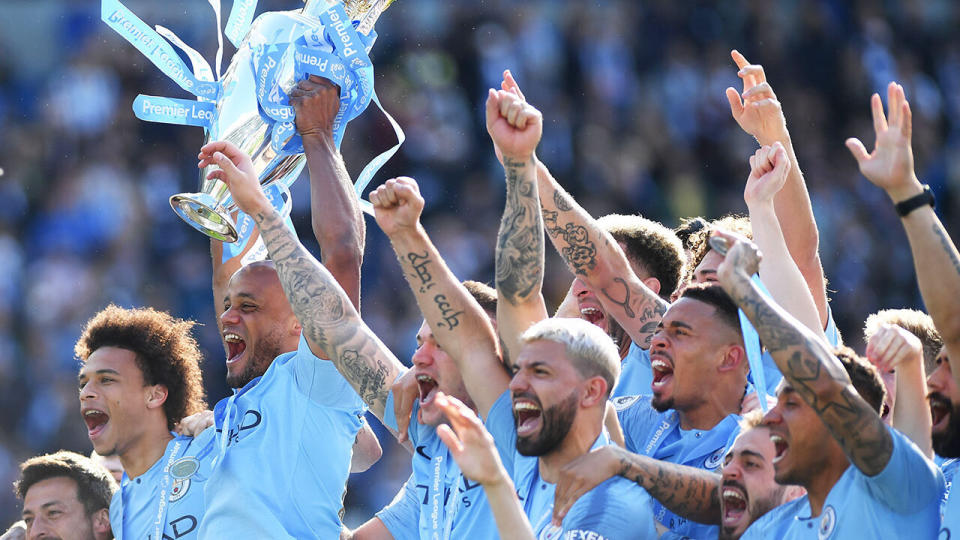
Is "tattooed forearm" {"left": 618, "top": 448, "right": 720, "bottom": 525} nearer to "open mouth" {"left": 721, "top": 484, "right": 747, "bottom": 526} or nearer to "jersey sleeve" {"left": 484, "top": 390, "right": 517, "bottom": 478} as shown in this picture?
"open mouth" {"left": 721, "top": 484, "right": 747, "bottom": 526}

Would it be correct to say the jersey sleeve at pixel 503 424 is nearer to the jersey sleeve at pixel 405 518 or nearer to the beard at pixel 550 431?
the beard at pixel 550 431

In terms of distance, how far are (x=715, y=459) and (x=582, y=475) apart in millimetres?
690

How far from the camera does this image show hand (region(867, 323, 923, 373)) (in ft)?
12.5

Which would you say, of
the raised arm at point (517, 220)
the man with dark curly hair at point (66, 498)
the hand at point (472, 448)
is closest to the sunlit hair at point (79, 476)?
the man with dark curly hair at point (66, 498)

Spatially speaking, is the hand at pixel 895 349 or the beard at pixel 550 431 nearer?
the hand at pixel 895 349

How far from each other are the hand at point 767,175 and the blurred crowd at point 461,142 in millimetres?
5734

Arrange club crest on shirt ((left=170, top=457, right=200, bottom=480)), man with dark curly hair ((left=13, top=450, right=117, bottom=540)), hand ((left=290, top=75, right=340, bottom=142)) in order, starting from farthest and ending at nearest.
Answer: man with dark curly hair ((left=13, top=450, right=117, bottom=540))
club crest on shirt ((left=170, top=457, right=200, bottom=480))
hand ((left=290, top=75, right=340, bottom=142))

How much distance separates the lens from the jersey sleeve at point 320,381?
5016mm

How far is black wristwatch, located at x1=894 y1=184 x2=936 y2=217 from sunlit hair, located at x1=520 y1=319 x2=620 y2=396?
3.14 ft

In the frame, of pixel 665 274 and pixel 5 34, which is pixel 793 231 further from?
pixel 5 34

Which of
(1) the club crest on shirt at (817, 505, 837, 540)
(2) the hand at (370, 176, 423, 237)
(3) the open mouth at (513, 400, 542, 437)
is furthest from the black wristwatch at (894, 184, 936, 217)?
(2) the hand at (370, 176, 423, 237)

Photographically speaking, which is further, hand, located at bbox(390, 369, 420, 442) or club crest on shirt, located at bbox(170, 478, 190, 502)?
club crest on shirt, located at bbox(170, 478, 190, 502)

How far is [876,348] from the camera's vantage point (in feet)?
12.6

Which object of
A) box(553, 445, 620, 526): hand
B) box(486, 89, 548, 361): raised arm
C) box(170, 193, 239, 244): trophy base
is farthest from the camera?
box(170, 193, 239, 244): trophy base
